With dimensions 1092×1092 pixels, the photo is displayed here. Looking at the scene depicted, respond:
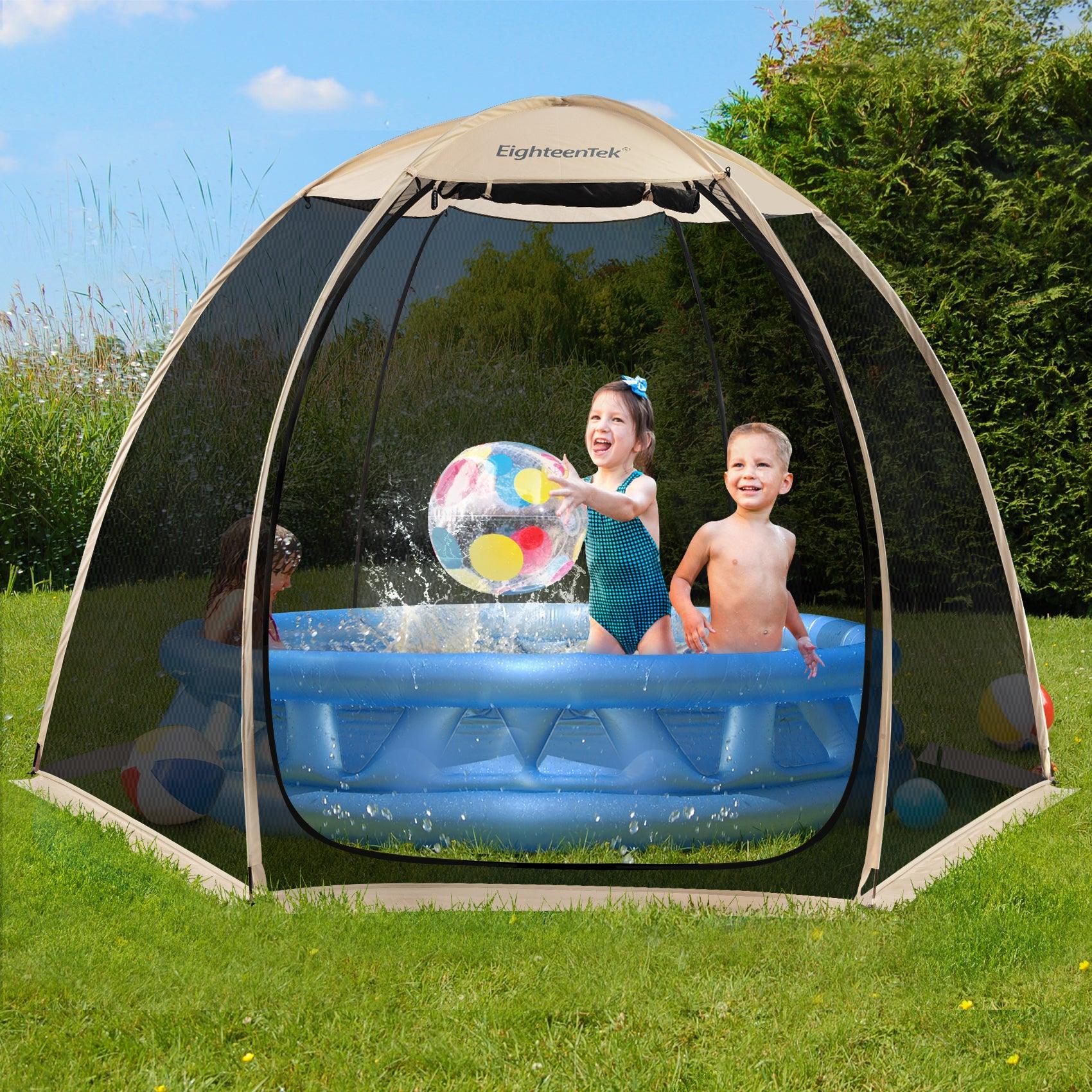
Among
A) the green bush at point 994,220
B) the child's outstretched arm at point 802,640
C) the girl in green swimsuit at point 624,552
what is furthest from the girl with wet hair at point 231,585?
the green bush at point 994,220

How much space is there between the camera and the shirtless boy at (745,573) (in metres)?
3.26

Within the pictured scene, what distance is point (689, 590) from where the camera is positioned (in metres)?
3.24

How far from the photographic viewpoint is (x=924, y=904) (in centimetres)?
277

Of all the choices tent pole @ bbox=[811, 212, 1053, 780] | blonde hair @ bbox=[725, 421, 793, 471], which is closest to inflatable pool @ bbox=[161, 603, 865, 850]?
blonde hair @ bbox=[725, 421, 793, 471]

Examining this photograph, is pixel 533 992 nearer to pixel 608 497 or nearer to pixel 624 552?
pixel 608 497

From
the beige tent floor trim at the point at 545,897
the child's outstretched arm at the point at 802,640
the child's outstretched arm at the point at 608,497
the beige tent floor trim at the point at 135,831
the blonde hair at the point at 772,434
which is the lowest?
the beige tent floor trim at the point at 545,897

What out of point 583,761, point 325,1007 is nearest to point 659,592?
point 583,761

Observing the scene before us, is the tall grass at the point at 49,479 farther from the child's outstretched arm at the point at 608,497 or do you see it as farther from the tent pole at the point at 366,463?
the child's outstretched arm at the point at 608,497

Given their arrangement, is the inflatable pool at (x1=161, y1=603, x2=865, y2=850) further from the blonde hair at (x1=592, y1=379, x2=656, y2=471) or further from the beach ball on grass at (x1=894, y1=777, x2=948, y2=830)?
the blonde hair at (x1=592, y1=379, x2=656, y2=471)

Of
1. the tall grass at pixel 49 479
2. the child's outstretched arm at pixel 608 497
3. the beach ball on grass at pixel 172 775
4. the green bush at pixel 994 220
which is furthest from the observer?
the tall grass at pixel 49 479

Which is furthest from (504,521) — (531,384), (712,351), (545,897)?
(545,897)

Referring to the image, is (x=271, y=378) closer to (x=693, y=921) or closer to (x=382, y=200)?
(x=382, y=200)

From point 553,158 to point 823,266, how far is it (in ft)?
2.65

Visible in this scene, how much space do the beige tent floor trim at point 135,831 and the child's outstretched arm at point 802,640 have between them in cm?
146
